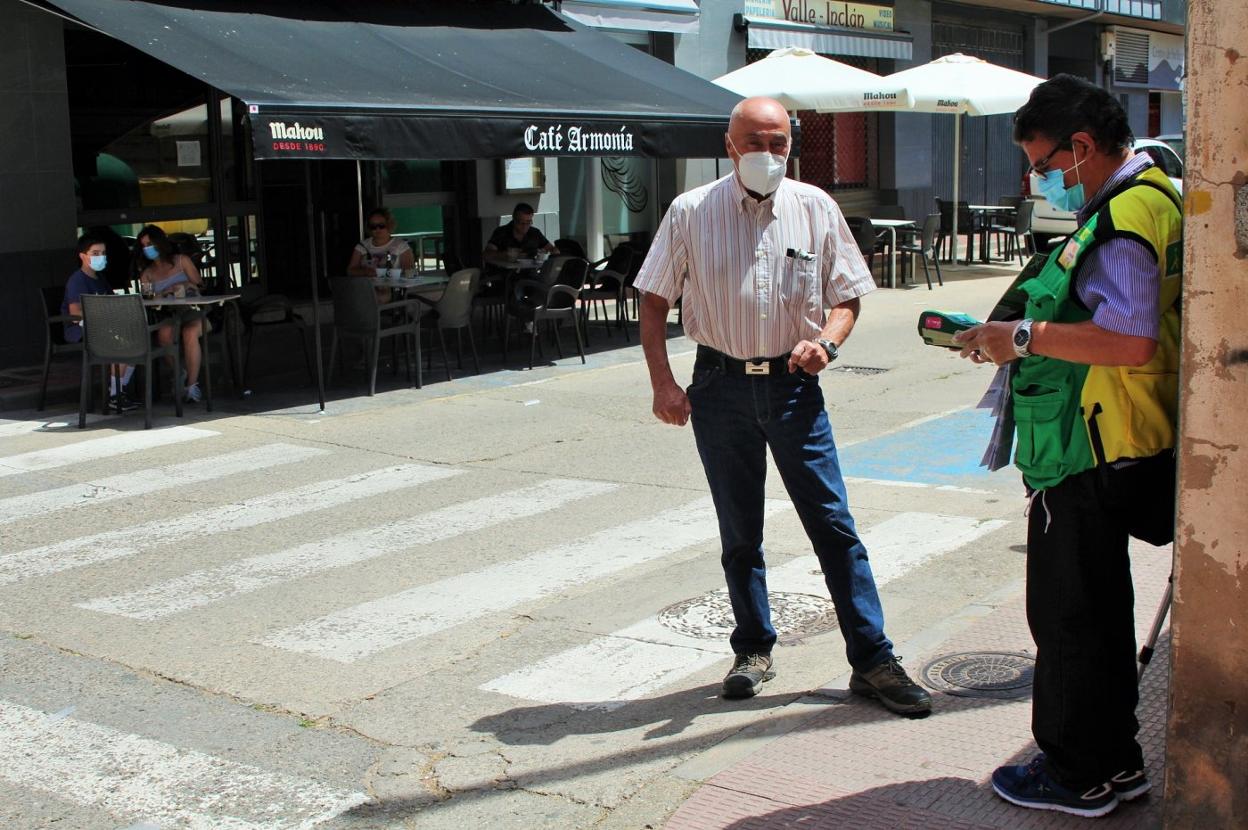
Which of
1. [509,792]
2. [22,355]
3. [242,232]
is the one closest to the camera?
[509,792]

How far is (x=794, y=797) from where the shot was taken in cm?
414

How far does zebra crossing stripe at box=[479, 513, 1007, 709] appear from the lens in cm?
534

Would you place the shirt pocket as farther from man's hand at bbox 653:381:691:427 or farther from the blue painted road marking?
the blue painted road marking

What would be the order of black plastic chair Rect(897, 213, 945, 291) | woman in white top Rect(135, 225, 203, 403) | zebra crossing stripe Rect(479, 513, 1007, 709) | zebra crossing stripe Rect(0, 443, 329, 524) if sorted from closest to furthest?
zebra crossing stripe Rect(479, 513, 1007, 709), zebra crossing stripe Rect(0, 443, 329, 524), woman in white top Rect(135, 225, 203, 403), black plastic chair Rect(897, 213, 945, 291)

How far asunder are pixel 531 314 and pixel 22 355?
4.87 metres

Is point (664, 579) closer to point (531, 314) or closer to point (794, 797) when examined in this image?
point (794, 797)

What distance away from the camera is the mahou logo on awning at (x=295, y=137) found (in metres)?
10.9

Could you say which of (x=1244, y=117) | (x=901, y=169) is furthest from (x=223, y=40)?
(x=901, y=169)

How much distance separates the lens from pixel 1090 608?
376 cm

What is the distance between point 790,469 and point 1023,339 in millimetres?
1255

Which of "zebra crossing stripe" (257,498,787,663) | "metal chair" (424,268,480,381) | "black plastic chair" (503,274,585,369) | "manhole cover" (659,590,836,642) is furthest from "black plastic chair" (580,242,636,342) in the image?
"manhole cover" (659,590,836,642)

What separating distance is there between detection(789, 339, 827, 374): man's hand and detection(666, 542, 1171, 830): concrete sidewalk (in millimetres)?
1168

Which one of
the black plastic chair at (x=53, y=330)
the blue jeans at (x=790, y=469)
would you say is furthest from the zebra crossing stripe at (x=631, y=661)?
the black plastic chair at (x=53, y=330)

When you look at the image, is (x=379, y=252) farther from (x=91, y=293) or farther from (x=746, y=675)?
(x=746, y=675)
